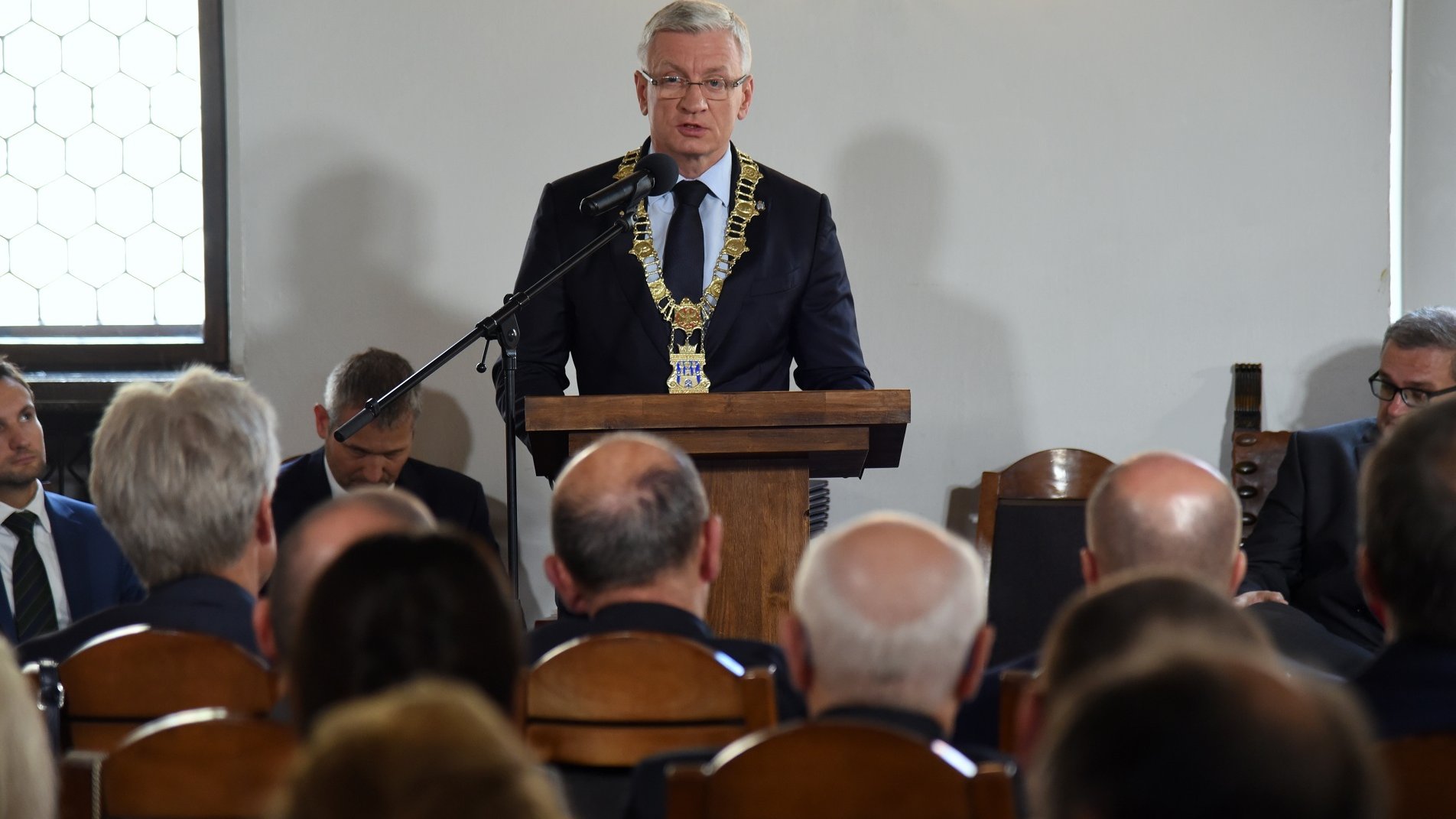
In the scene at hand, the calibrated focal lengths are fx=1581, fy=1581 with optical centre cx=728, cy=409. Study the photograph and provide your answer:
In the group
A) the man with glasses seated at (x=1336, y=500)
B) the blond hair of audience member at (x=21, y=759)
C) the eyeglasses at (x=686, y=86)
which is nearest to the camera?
the blond hair of audience member at (x=21, y=759)

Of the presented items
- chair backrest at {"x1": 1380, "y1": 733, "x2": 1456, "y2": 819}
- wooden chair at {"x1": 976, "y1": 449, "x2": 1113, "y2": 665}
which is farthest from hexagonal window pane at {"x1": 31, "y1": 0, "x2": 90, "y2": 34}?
chair backrest at {"x1": 1380, "y1": 733, "x2": 1456, "y2": 819}

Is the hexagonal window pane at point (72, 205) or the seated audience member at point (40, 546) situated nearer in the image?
the seated audience member at point (40, 546)

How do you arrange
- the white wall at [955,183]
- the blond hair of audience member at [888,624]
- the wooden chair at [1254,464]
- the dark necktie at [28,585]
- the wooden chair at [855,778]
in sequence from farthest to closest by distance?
1. the white wall at [955,183]
2. the wooden chair at [1254,464]
3. the dark necktie at [28,585]
4. the blond hair of audience member at [888,624]
5. the wooden chair at [855,778]

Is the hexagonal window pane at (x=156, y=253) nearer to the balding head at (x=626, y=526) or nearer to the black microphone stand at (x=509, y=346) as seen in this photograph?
the black microphone stand at (x=509, y=346)

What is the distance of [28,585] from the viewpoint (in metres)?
3.56

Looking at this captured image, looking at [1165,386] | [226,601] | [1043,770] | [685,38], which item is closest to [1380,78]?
[1165,386]

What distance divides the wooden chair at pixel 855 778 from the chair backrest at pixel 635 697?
1.32 feet

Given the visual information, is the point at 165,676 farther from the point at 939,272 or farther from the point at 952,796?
the point at 939,272

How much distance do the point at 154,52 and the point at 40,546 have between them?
2043 millimetres

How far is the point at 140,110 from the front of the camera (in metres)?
5.07

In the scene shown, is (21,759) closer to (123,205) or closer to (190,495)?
(190,495)

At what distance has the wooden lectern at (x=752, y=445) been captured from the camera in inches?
115

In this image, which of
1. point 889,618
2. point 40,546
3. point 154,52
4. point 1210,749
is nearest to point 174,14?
point 154,52

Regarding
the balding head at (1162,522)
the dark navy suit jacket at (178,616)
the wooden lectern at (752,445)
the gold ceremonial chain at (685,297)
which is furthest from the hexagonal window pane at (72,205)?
the balding head at (1162,522)
